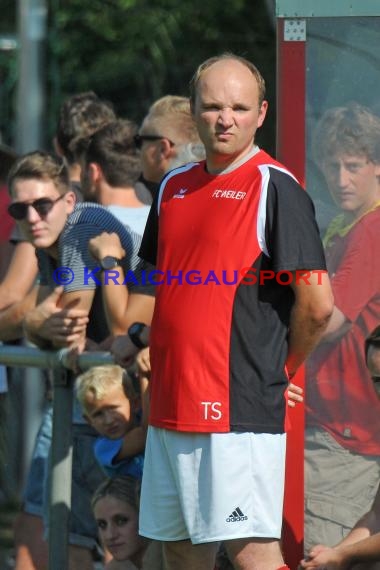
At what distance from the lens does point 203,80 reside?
15.2 feet

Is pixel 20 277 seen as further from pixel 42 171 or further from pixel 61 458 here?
pixel 61 458

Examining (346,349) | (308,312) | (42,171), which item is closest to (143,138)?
(42,171)

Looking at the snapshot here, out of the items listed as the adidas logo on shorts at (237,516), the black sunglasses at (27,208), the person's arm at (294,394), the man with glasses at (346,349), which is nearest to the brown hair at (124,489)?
the man with glasses at (346,349)

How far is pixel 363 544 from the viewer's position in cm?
484

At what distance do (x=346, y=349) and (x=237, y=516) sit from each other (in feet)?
3.38

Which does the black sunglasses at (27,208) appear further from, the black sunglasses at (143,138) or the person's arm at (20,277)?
the black sunglasses at (143,138)

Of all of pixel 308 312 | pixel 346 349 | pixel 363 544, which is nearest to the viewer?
pixel 308 312

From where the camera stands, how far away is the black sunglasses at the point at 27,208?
19.4 ft

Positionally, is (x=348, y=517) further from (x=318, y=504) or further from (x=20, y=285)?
(x=20, y=285)

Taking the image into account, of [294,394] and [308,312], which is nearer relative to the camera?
[308,312]

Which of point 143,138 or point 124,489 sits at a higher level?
point 143,138

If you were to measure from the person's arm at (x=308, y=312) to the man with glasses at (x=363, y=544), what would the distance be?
1.34 feet

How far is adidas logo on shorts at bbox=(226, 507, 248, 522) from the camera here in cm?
436

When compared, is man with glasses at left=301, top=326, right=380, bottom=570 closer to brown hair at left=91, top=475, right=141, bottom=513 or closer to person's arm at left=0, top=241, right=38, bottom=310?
brown hair at left=91, top=475, right=141, bottom=513
